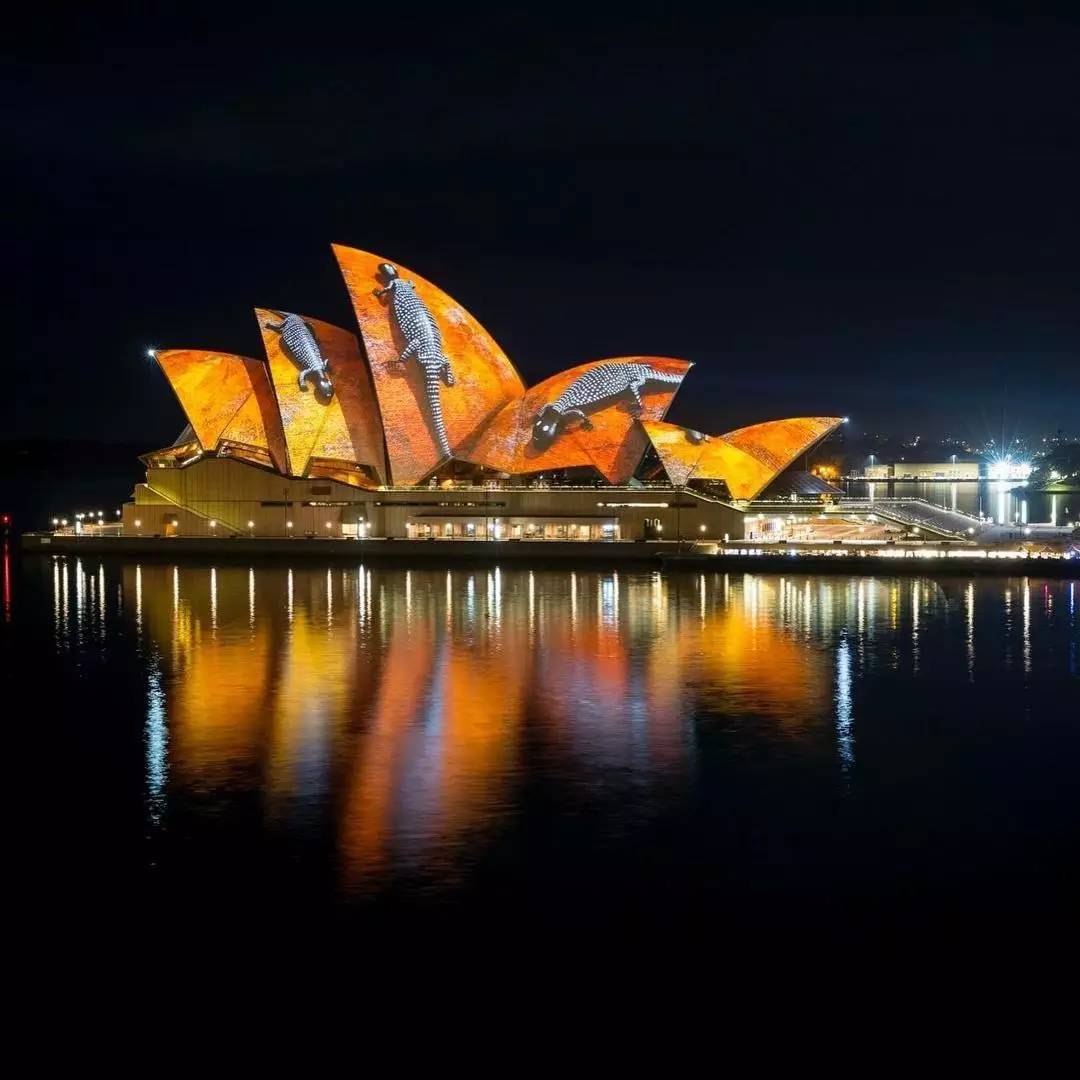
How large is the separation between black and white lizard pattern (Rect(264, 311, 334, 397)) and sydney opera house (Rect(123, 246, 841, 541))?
0.12 ft

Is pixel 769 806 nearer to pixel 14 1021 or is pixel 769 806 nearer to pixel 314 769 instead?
pixel 314 769

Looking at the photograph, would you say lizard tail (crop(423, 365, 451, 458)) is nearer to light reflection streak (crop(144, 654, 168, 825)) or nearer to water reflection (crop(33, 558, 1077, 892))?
water reflection (crop(33, 558, 1077, 892))

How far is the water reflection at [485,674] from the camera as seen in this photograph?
1315 cm

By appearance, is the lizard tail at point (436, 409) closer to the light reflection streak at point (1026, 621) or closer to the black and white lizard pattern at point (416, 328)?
the black and white lizard pattern at point (416, 328)

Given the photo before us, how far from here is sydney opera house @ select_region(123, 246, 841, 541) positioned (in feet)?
122

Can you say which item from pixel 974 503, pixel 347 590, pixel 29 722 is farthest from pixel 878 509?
pixel 974 503

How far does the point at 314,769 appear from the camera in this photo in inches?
548

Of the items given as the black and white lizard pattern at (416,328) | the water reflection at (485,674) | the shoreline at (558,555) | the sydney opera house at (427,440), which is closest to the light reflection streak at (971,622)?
the water reflection at (485,674)

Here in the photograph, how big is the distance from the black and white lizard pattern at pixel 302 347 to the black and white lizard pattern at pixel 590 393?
19.3ft

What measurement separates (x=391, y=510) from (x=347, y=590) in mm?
7849

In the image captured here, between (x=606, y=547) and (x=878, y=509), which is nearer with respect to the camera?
(x=606, y=547)

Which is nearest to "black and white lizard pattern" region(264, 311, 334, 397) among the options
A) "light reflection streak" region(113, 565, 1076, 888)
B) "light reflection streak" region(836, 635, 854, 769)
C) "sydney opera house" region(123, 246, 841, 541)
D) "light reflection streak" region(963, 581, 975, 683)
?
"sydney opera house" region(123, 246, 841, 541)

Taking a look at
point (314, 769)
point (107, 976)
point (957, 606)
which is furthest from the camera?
point (957, 606)

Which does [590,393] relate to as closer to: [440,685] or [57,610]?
[57,610]
